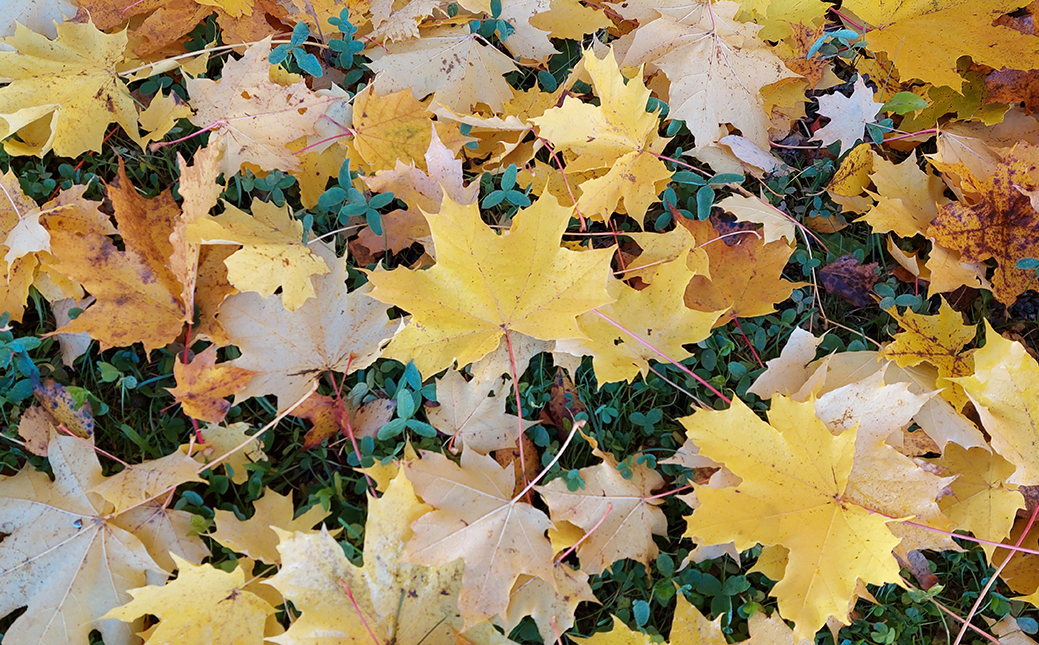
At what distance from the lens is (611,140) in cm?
144

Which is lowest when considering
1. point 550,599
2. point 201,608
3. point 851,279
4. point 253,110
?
point 550,599

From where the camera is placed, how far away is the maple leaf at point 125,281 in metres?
1.34

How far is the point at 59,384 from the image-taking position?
4.74ft

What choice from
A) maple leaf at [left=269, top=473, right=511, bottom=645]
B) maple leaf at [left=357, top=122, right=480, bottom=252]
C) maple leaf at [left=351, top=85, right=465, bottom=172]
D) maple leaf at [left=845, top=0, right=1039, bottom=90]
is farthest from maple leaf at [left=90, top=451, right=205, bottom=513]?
maple leaf at [left=845, top=0, right=1039, bottom=90]

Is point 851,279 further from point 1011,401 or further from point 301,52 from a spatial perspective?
point 301,52

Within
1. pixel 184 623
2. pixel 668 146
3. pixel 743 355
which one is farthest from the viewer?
pixel 668 146

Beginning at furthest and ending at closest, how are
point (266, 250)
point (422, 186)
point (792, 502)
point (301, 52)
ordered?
point (301, 52) < point (422, 186) < point (266, 250) < point (792, 502)

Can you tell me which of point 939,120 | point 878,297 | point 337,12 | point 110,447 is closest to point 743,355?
point 878,297

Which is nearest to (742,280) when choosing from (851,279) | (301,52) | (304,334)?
(851,279)

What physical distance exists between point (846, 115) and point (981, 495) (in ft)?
2.91

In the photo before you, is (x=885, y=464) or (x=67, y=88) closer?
(x=885, y=464)

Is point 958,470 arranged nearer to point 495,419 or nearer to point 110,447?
point 495,419

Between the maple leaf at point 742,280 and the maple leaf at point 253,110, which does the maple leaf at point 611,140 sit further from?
the maple leaf at point 253,110

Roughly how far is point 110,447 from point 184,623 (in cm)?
45
